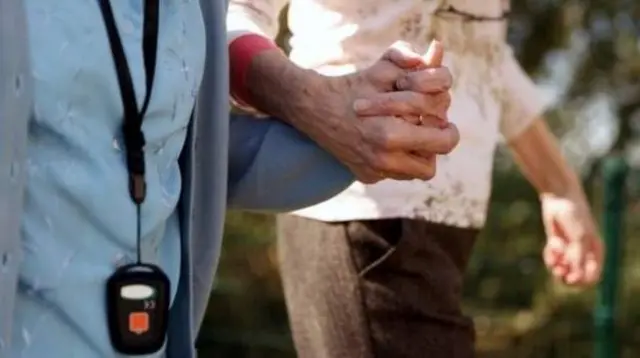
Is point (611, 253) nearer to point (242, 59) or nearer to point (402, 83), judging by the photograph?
point (242, 59)

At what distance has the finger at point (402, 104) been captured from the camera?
145 cm

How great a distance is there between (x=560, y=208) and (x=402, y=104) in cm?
104

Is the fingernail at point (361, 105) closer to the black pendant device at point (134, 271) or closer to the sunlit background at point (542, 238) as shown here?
the black pendant device at point (134, 271)

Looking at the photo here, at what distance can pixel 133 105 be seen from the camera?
132 centimetres

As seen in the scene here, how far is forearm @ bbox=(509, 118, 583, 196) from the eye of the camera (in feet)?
7.62

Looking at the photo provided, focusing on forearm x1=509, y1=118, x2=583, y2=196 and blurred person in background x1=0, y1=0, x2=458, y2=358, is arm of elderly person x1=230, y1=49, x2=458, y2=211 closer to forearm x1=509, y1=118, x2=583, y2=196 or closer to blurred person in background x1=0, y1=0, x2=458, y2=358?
blurred person in background x1=0, y1=0, x2=458, y2=358

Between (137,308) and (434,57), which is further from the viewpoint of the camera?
(434,57)

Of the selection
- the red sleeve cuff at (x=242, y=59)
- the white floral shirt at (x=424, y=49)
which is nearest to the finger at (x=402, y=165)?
the red sleeve cuff at (x=242, y=59)

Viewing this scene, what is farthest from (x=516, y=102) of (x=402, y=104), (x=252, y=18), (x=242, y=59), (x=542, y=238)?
(x=542, y=238)

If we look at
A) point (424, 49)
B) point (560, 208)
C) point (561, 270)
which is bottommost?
point (561, 270)

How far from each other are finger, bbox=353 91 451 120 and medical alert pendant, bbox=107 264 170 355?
259 mm

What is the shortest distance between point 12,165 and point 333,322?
2.66ft

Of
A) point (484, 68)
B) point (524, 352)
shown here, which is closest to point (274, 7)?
point (484, 68)

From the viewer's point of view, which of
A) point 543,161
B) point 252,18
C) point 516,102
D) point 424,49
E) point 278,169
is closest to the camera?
point 278,169
